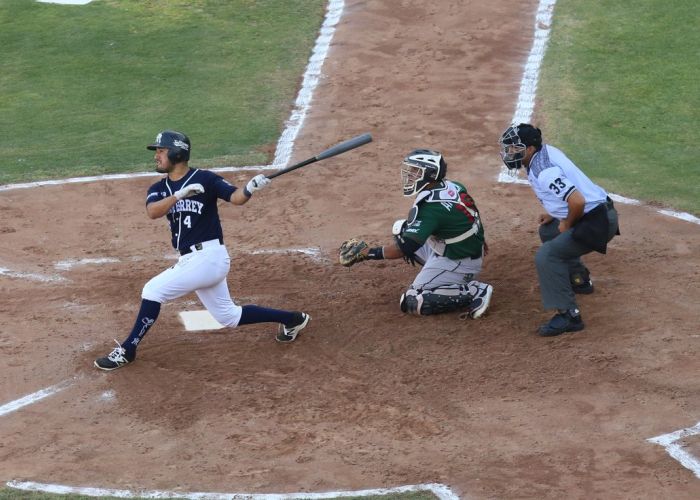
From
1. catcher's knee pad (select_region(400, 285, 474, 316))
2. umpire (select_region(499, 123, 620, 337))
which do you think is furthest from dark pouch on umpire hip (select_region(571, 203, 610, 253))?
catcher's knee pad (select_region(400, 285, 474, 316))

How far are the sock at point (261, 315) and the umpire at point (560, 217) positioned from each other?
2.18 meters

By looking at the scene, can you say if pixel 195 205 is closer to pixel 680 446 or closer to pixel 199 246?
pixel 199 246

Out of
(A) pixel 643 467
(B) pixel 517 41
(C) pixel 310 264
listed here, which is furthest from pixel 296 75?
(A) pixel 643 467

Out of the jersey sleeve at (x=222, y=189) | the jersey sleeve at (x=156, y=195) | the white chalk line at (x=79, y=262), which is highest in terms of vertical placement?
the jersey sleeve at (x=222, y=189)

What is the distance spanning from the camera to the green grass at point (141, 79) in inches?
525

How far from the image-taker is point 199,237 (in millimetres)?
8375

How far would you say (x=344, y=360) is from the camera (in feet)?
28.2

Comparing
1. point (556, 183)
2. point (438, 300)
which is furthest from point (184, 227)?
point (556, 183)

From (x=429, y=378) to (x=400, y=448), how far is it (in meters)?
1.07

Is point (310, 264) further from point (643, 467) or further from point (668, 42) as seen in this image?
point (668, 42)

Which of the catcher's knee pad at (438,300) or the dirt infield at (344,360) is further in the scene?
the catcher's knee pad at (438,300)

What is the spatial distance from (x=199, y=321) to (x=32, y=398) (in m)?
1.76

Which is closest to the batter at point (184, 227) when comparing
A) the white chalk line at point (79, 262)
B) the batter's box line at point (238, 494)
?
the batter's box line at point (238, 494)

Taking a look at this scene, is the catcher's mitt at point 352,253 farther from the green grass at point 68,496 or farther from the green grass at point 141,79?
the green grass at point 141,79
